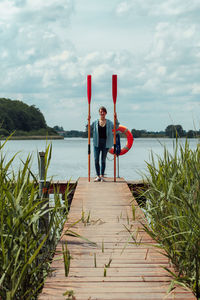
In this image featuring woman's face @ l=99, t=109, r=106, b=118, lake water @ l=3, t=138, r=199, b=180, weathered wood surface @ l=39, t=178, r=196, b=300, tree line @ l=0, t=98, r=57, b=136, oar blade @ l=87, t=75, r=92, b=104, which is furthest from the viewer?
tree line @ l=0, t=98, r=57, b=136

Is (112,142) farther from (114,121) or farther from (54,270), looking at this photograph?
(54,270)

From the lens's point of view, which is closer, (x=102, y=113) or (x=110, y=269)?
(x=110, y=269)

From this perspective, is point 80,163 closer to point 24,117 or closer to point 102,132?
point 102,132

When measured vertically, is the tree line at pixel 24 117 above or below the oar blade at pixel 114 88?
above

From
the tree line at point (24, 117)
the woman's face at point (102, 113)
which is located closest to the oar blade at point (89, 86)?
the woman's face at point (102, 113)

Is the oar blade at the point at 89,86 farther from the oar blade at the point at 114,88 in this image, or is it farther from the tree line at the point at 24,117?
the tree line at the point at 24,117

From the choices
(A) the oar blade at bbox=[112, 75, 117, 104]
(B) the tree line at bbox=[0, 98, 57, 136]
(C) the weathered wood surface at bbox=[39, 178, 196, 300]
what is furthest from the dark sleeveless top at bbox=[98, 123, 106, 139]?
(B) the tree line at bbox=[0, 98, 57, 136]

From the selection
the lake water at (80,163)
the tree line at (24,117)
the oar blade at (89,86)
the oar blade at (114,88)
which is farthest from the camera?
the tree line at (24,117)

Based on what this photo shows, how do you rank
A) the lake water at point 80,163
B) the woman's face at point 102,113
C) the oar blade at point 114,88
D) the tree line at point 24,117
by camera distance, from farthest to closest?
the tree line at point 24,117, the oar blade at point 114,88, the woman's face at point 102,113, the lake water at point 80,163

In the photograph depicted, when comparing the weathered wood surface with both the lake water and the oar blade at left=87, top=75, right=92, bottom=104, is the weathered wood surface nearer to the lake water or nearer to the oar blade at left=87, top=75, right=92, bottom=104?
the lake water

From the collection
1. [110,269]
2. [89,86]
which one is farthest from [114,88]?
[110,269]

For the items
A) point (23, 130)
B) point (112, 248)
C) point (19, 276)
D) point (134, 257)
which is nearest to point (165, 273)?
point (134, 257)

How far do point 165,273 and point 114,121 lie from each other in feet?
15.6

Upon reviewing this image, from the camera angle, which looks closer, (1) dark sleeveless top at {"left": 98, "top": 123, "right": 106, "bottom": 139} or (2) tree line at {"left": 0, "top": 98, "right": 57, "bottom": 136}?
(1) dark sleeveless top at {"left": 98, "top": 123, "right": 106, "bottom": 139}
